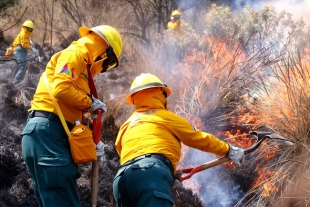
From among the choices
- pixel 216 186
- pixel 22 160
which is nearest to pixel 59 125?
pixel 22 160

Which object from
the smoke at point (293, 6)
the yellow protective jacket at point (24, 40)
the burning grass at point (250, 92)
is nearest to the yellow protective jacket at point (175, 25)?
the burning grass at point (250, 92)

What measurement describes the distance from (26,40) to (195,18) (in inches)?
223

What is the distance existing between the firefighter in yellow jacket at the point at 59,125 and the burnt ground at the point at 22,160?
0.71 meters

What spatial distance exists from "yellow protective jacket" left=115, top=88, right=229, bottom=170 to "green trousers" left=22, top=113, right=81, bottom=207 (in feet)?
1.58

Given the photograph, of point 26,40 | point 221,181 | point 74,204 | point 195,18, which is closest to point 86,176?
point 221,181

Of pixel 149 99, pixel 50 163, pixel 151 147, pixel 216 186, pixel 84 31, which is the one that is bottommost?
pixel 216 186

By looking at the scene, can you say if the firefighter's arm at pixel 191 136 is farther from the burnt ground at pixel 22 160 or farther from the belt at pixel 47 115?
the burnt ground at pixel 22 160

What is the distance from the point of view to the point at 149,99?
370cm

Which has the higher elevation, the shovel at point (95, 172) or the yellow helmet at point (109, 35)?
the yellow helmet at point (109, 35)

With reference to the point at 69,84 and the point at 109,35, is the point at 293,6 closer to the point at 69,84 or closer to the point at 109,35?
the point at 109,35

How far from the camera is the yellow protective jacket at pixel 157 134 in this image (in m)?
3.43

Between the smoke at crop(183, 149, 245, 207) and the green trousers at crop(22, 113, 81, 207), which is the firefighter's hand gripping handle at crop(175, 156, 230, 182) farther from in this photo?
the smoke at crop(183, 149, 245, 207)

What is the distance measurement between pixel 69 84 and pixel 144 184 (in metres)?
0.97

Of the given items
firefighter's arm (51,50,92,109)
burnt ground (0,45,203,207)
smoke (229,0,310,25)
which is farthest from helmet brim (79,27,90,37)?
smoke (229,0,310,25)
